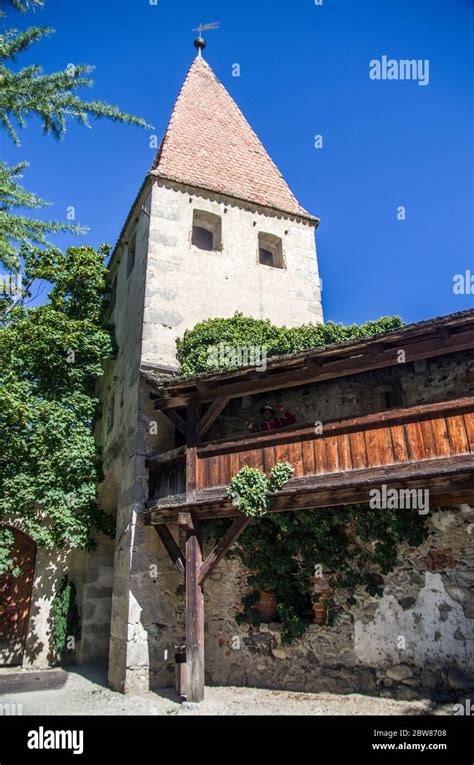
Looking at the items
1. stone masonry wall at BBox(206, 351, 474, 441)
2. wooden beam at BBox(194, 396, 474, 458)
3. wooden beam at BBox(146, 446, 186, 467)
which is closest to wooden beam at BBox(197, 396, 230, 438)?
wooden beam at BBox(194, 396, 474, 458)

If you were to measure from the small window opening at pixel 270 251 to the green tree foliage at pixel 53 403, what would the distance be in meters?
4.41

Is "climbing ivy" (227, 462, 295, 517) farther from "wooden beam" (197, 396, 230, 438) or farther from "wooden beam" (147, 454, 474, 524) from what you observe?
"wooden beam" (197, 396, 230, 438)

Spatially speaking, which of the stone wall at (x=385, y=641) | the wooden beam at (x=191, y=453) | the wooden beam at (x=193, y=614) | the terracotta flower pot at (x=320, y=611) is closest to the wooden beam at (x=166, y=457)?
the wooden beam at (x=191, y=453)

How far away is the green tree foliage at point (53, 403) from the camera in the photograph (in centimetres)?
1097

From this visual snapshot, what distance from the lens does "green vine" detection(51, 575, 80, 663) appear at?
12.0 metres

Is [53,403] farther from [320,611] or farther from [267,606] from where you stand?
[320,611]

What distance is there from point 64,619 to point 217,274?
8745mm

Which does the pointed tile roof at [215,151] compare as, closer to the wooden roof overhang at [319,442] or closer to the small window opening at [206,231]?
the small window opening at [206,231]

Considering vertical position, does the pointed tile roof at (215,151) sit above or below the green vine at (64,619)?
above

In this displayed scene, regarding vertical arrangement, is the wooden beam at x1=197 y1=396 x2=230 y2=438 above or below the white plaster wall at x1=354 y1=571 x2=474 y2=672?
above

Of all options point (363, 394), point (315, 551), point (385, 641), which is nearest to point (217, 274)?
point (363, 394)

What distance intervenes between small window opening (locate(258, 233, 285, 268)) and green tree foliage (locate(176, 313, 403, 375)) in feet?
10.8
